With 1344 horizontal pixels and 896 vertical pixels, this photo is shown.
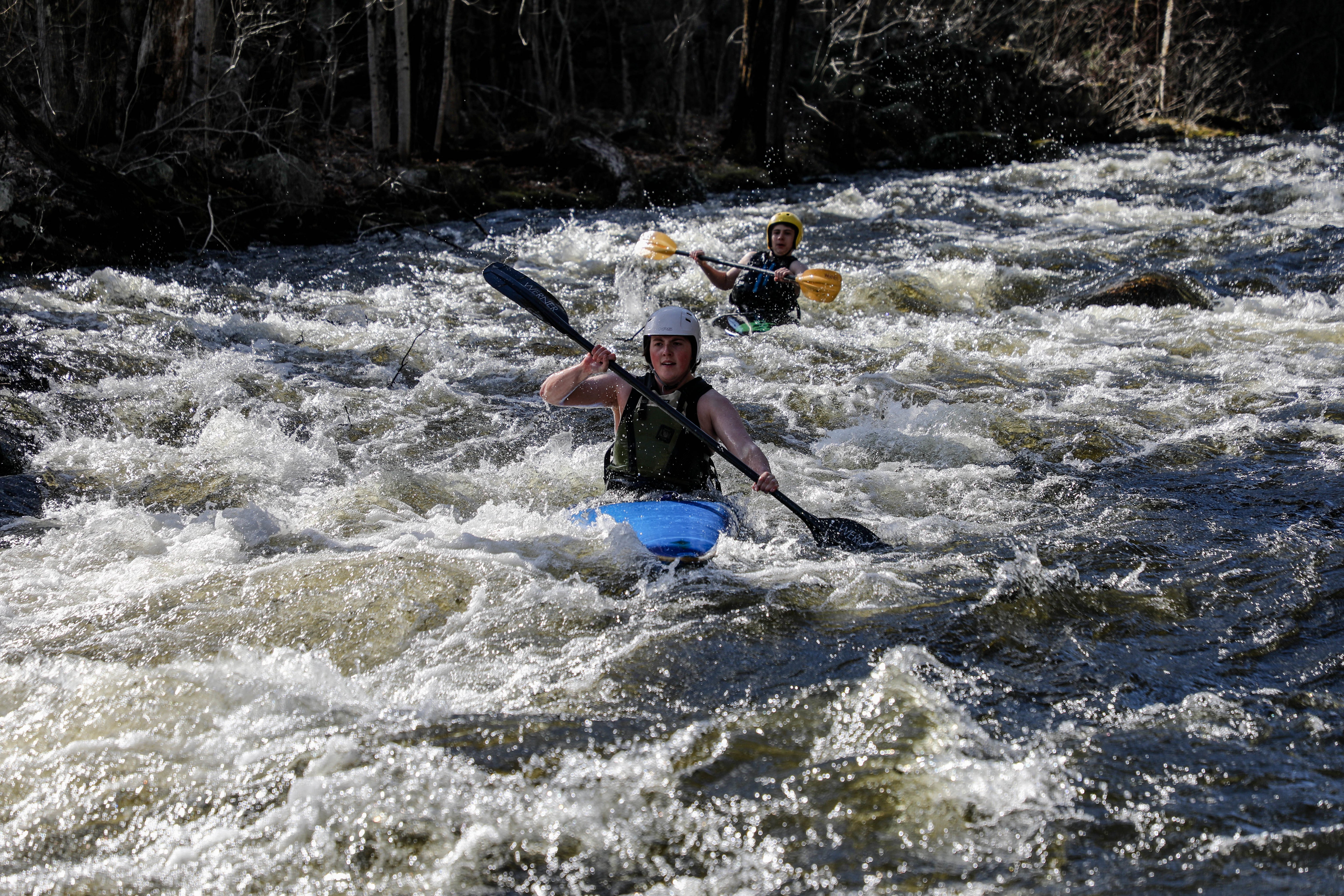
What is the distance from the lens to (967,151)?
61.3 ft

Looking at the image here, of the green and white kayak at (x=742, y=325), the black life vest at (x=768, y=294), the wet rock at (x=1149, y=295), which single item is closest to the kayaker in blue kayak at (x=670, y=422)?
the green and white kayak at (x=742, y=325)

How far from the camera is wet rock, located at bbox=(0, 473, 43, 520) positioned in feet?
14.4

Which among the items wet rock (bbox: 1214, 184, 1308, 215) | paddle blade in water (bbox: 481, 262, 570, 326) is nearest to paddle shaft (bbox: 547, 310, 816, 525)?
paddle blade in water (bbox: 481, 262, 570, 326)

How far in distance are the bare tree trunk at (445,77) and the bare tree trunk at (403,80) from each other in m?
0.45

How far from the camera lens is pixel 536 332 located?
26.7 ft

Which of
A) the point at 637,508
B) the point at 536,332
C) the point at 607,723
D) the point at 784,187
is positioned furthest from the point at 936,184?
the point at 607,723

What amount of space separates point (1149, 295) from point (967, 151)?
11.0 metres

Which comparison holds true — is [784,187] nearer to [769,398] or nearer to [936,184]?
[936,184]

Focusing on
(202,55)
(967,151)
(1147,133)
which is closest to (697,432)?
(202,55)

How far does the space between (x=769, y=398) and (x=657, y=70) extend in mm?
20786

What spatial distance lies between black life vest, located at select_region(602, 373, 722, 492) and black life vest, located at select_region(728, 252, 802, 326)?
145 inches

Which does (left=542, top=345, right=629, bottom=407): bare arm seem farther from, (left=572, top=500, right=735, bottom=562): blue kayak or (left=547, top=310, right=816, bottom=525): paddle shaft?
(left=572, top=500, right=735, bottom=562): blue kayak

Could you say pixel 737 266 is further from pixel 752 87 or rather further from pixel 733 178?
pixel 752 87

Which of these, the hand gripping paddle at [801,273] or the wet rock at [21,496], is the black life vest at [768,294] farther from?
the wet rock at [21,496]
